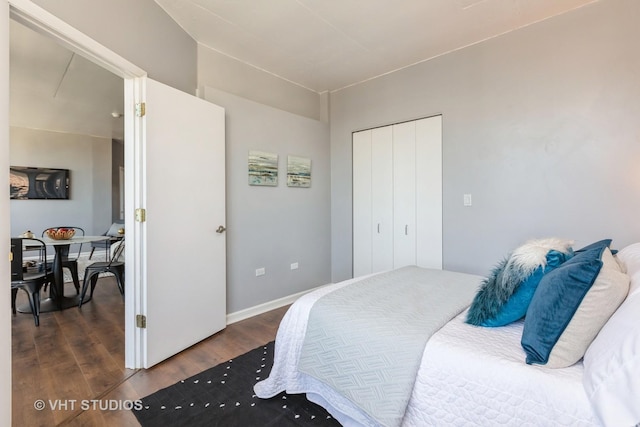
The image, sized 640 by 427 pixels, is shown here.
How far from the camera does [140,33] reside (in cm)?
214

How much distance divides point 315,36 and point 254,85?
0.91 m

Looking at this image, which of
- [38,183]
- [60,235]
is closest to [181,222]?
[60,235]

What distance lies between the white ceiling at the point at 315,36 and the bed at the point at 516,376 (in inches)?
79.8

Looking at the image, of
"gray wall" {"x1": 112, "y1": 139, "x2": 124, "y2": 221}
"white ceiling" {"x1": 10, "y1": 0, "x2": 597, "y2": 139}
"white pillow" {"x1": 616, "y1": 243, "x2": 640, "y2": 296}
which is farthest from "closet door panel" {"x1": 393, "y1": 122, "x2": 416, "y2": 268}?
"gray wall" {"x1": 112, "y1": 139, "x2": 124, "y2": 221}

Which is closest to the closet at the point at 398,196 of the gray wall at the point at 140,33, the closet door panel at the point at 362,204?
the closet door panel at the point at 362,204

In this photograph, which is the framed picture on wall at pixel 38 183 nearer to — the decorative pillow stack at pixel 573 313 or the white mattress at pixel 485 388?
the white mattress at pixel 485 388

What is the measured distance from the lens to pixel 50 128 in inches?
236

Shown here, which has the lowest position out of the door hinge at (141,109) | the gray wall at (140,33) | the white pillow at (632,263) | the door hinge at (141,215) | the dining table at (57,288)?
the dining table at (57,288)

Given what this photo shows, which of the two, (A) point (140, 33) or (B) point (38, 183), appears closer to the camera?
(A) point (140, 33)

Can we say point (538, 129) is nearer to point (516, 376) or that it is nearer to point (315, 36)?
point (315, 36)

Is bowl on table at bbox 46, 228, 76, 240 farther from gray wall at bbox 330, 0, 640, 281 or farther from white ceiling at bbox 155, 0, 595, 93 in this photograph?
gray wall at bbox 330, 0, 640, 281

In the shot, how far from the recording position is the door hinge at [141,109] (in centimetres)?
211

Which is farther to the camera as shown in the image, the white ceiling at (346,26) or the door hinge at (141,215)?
the white ceiling at (346,26)

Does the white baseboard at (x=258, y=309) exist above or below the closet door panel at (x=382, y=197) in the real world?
→ below
